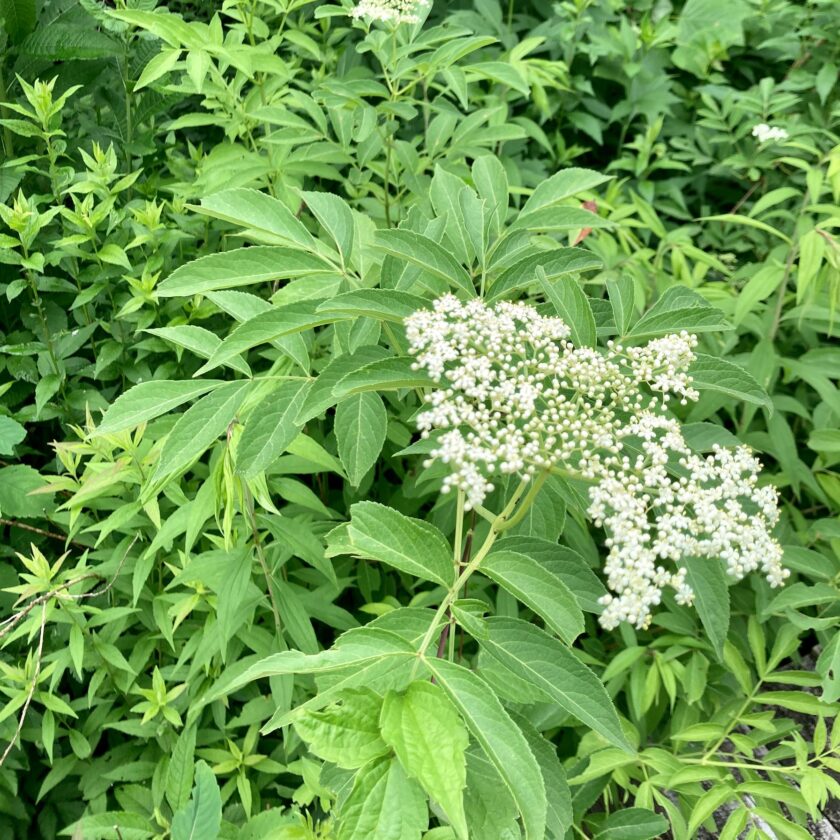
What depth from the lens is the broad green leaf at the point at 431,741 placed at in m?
0.79

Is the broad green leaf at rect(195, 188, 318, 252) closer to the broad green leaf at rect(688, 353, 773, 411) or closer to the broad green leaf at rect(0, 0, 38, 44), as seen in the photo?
the broad green leaf at rect(688, 353, 773, 411)

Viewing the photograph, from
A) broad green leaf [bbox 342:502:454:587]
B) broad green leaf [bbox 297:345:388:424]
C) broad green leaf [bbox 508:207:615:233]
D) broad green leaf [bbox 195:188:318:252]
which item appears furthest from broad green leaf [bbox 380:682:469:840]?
broad green leaf [bbox 508:207:615:233]

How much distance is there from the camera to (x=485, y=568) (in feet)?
3.47

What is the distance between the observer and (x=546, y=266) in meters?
1.29

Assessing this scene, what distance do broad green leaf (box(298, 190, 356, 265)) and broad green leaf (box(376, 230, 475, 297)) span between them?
16 centimetres

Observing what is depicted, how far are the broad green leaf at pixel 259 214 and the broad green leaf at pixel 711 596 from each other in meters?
0.77

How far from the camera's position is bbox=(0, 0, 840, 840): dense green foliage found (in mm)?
1051

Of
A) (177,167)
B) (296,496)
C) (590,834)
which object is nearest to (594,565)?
(590,834)

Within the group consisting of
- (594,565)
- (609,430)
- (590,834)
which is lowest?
(590,834)

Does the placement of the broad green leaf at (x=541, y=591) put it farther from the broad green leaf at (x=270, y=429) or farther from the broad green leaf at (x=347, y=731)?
the broad green leaf at (x=270, y=429)

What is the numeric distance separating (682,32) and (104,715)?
3.09m

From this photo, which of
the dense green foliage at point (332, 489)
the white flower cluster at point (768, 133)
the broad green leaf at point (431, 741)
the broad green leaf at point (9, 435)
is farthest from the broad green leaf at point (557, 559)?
the white flower cluster at point (768, 133)

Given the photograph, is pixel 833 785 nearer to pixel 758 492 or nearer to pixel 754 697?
pixel 754 697

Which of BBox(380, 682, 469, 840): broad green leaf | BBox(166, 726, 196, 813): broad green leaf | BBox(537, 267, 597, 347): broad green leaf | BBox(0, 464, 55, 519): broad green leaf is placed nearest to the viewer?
BBox(380, 682, 469, 840): broad green leaf
